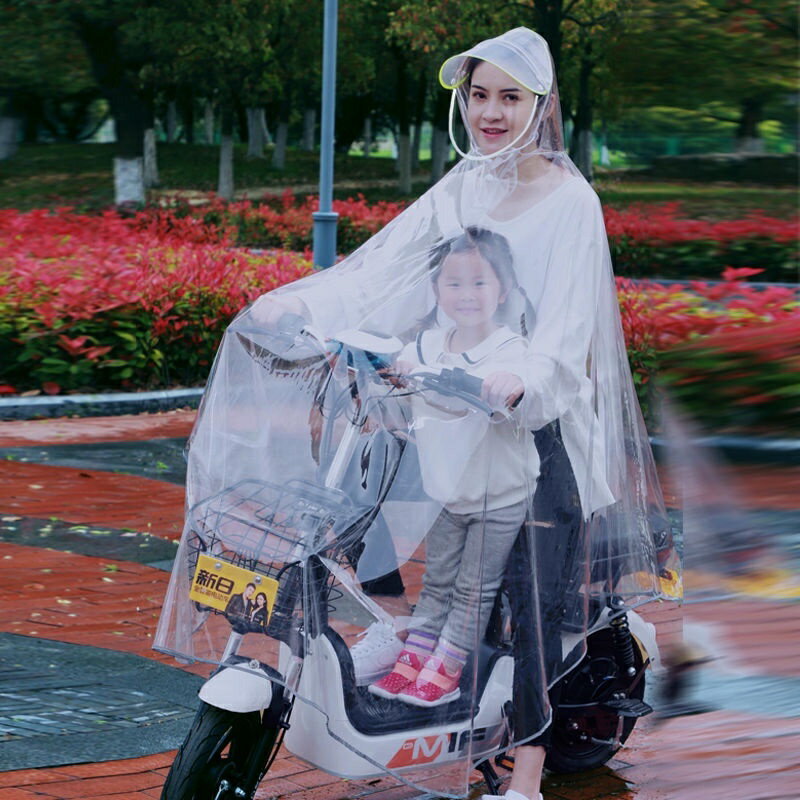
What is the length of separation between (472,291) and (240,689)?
107cm

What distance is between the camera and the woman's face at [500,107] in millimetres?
3234

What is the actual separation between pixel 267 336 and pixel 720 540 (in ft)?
5.81

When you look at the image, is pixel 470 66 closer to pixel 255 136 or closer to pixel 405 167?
pixel 405 167

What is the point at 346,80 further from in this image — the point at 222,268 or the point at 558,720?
the point at 558,720

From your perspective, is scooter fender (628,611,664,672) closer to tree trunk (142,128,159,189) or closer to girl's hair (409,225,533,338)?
girl's hair (409,225,533,338)

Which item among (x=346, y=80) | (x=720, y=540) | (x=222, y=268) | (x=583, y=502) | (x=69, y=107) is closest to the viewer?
(x=720, y=540)

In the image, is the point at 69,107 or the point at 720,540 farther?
the point at 69,107

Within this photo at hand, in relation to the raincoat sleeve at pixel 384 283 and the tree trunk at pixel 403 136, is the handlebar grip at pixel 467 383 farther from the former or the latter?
the tree trunk at pixel 403 136

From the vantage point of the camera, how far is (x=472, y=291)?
3154mm

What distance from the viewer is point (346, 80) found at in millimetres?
38156

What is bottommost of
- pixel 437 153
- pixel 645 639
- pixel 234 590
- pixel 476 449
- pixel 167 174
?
pixel 167 174

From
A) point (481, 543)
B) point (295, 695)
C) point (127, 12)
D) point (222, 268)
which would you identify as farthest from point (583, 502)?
point (127, 12)

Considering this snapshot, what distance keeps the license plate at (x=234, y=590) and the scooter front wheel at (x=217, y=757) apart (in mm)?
230

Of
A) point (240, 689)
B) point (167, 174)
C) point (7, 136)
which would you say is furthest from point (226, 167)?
point (240, 689)
